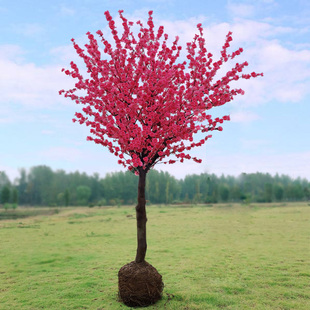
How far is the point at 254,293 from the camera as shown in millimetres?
9758

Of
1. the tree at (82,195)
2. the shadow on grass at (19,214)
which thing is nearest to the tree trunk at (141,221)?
the shadow on grass at (19,214)

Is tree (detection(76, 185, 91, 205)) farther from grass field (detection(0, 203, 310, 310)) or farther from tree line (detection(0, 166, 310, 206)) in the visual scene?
grass field (detection(0, 203, 310, 310))

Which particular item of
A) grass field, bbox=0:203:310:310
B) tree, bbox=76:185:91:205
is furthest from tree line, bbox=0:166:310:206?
grass field, bbox=0:203:310:310

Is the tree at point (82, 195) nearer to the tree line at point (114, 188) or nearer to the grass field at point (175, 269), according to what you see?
the tree line at point (114, 188)

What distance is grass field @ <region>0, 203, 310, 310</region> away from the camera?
9148mm

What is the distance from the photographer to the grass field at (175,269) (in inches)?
360

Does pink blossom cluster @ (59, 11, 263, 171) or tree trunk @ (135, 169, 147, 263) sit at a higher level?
pink blossom cluster @ (59, 11, 263, 171)

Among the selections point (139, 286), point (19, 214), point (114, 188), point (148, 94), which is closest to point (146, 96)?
point (148, 94)

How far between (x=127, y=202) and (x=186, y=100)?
328ft

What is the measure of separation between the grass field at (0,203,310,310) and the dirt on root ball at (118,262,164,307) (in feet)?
1.03

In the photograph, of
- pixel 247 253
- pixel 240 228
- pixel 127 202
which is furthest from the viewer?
pixel 127 202

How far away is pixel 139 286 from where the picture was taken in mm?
8578

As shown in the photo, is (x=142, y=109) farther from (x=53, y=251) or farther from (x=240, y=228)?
(x=240, y=228)

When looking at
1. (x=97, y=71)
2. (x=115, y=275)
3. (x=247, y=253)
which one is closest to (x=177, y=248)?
(x=247, y=253)
